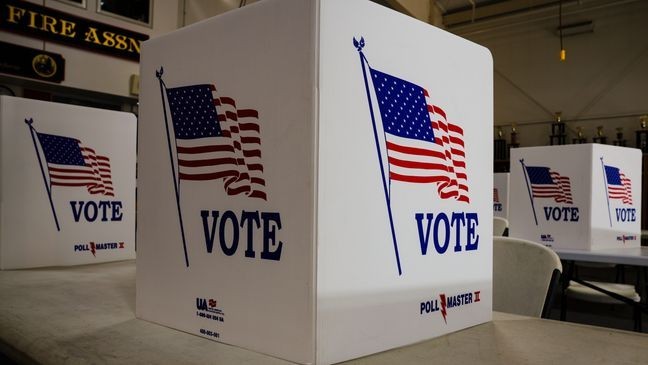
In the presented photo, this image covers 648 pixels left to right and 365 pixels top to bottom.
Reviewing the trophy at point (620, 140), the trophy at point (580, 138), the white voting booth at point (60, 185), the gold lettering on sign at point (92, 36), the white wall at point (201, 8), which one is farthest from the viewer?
the trophy at point (580, 138)

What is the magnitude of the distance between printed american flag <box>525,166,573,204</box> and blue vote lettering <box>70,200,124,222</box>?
2.11 m

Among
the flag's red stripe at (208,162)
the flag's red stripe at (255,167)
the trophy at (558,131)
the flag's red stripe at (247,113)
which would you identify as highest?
the trophy at (558,131)

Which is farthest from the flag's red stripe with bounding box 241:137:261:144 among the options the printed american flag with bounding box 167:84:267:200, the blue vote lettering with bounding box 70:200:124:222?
the blue vote lettering with bounding box 70:200:124:222

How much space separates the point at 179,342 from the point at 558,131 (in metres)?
7.36

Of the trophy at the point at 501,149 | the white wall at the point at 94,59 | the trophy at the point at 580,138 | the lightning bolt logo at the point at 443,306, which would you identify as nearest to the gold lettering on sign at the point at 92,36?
the white wall at the point at 94,59

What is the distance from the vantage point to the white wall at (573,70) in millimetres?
6574

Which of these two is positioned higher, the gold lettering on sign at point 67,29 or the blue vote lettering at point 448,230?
the gold lettering on sign at point 67,29

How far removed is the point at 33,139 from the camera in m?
1.14

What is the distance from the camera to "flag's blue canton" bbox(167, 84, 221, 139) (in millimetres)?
613

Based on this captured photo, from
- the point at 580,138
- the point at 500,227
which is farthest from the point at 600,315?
the point at 580,138

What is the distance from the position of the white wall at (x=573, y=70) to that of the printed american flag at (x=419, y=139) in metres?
7.06

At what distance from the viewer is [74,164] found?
1.18 meters

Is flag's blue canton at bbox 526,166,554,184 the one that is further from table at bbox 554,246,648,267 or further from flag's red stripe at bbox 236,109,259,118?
flag's red stripe at bbox 236,109,259,118

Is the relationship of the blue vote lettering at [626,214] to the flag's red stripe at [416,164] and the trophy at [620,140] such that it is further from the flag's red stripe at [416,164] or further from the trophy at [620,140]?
the trophy at [620,140]
